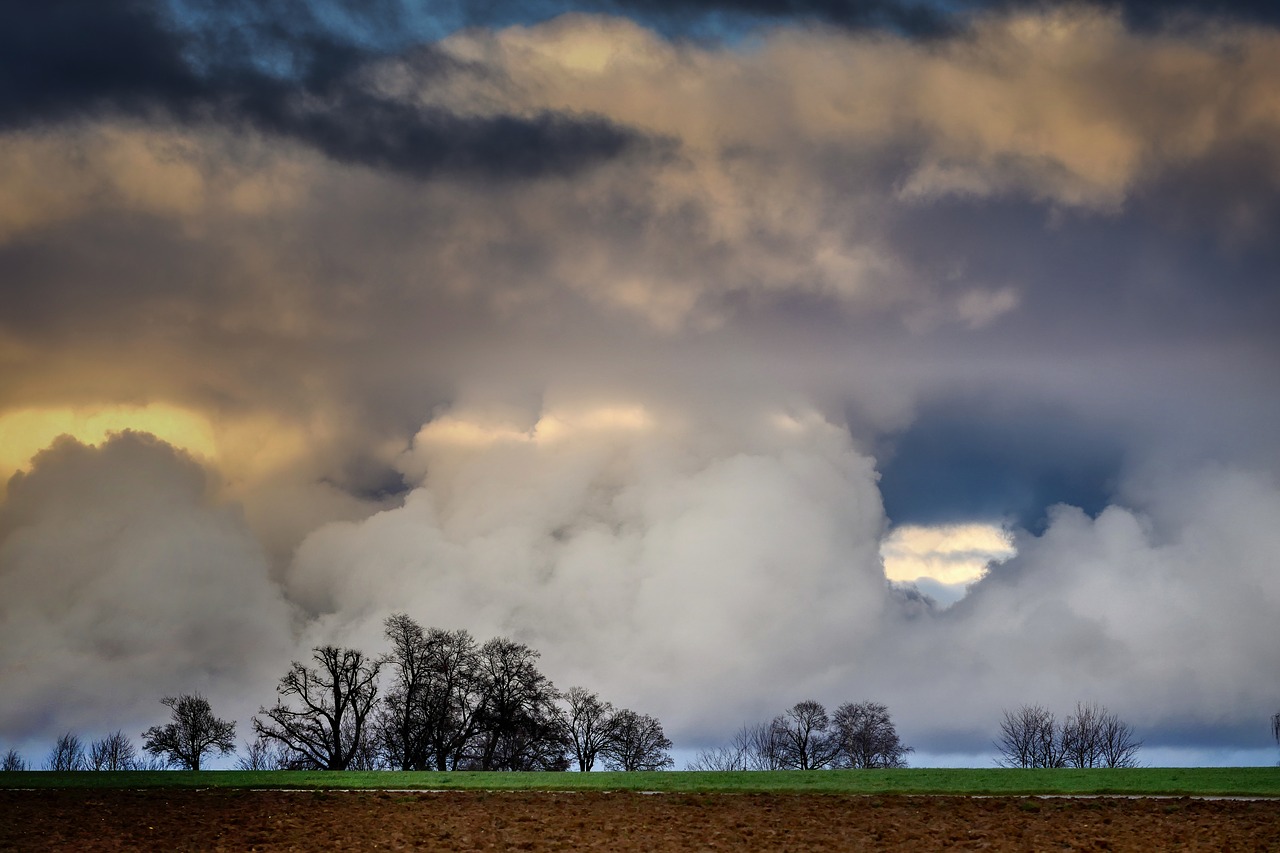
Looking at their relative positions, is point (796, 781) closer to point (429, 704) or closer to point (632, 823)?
point (632, 823)

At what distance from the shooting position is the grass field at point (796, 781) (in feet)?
120

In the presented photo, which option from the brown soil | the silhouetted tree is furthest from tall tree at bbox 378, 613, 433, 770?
the brown soil

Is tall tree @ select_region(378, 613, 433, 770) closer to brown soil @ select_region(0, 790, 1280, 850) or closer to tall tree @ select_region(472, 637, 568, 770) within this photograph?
tall tree @ select_region(472, 637, 568, 770)

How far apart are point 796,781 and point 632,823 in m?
12.3

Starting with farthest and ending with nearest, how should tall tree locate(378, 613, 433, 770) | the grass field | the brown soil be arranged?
1. tall tree locate(378, 613, 433, 770)
2. the grass field
3. the brown soil

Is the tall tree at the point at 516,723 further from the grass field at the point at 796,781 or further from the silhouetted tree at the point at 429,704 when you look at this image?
the grass field at the point at 796,781

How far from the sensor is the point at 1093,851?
27000 mm

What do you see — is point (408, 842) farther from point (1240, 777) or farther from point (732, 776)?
point (1240, 777)

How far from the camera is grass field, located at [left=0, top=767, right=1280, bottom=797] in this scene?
→ 3647 centimetres

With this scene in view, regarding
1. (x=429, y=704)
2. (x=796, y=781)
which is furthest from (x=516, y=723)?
(x=796, y=781)

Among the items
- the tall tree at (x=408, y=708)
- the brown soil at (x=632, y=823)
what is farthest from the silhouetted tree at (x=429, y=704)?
the brown soil at (x=632, y=823)

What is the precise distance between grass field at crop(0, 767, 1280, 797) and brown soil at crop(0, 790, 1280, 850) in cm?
235

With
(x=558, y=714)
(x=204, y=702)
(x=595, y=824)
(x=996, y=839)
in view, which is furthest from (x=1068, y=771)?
(x=204, y=702)

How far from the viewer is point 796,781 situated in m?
41.7
